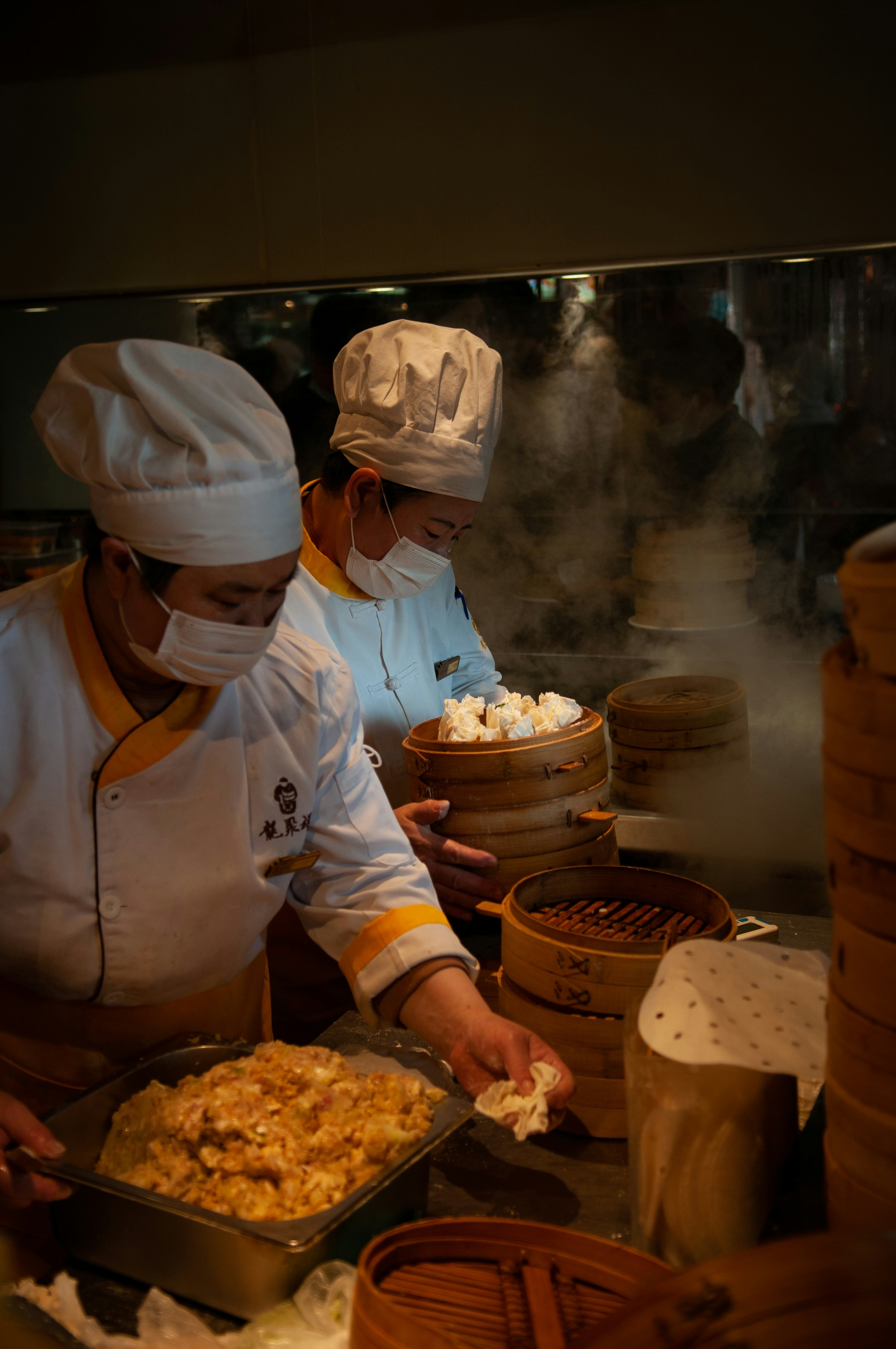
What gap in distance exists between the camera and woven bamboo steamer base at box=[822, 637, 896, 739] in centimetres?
87

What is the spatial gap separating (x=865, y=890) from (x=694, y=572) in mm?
2482

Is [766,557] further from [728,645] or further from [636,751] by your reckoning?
[636,751]

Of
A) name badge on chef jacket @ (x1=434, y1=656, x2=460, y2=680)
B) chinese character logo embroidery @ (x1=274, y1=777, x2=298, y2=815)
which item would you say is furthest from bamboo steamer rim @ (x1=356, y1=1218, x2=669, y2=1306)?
name badge on chef jacket @ (x1=434, y1=656, x2=460, y2=680)

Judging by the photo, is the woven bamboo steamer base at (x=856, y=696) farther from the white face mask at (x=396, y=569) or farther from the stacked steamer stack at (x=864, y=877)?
the white face mask at (x=396, y=569)

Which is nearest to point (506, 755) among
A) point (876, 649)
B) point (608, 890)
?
point (608, 890)

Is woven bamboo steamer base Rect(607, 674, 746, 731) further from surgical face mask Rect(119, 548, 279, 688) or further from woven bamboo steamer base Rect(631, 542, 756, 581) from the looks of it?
surgical face mask Rect(119, 548, 279, 688)

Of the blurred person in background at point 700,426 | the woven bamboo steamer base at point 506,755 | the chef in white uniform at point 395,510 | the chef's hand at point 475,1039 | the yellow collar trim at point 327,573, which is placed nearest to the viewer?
the chef's hand at point 475,1039

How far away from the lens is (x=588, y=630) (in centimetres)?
358

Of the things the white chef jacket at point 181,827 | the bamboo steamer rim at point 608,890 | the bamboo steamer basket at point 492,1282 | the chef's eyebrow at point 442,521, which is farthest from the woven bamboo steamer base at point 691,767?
the bamboo steamer basket at point 492,1282

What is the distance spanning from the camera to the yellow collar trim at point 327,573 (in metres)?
2.49

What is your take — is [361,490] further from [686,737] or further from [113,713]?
[686,737]

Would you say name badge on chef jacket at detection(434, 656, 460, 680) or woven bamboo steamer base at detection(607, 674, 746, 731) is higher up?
name badge on chef jacket at detection(434, 656, 460, 680)

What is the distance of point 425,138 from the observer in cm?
315

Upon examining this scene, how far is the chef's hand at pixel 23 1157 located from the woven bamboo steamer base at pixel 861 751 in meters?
0.96
